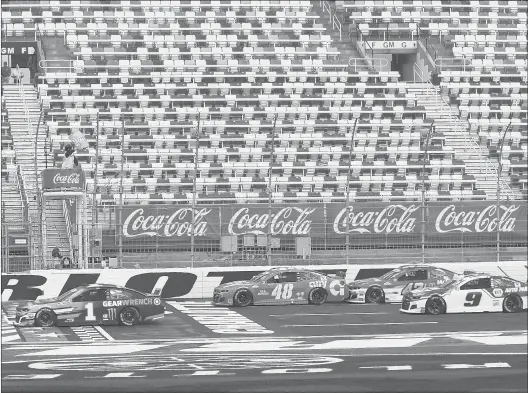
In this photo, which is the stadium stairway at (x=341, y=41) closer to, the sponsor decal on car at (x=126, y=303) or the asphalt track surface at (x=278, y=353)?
the asphalt track surface at (x=278, y=353)

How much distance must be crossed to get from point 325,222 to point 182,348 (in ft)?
35.5

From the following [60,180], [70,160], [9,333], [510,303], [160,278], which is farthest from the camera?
[70,160]

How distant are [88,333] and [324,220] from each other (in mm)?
8979

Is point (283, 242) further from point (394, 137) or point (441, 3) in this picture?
Answer: point (441, 3)

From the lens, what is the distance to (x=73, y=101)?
41969 mm

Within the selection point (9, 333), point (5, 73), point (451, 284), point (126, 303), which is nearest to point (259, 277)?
point (451, 284)

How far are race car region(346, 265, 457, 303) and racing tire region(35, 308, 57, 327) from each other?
7585 millimetres

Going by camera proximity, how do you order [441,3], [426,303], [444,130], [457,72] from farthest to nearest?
1. [441,3]
2. [457,72]
3. [444,130]
4. [426,303]

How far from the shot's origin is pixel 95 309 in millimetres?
22625

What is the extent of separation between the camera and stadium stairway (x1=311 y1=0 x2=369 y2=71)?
47.2 m

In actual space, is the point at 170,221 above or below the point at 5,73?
below

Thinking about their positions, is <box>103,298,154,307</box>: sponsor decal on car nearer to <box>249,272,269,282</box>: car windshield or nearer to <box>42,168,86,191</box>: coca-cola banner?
<box>249,272,269,282</box>: car windshield

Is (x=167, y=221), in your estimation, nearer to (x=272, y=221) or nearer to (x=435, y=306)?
Result: (x=272, y=221)

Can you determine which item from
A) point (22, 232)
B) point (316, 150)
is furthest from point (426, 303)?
point (316, 150)
